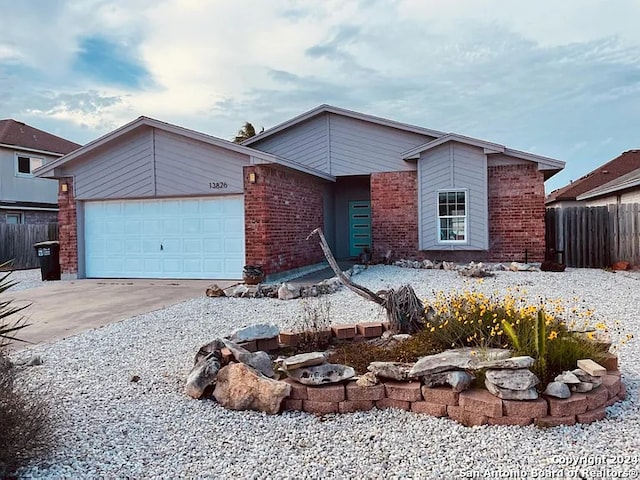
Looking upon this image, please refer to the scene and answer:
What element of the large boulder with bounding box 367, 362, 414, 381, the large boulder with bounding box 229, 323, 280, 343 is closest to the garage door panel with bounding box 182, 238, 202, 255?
the large boulder with bounding box 229, 323, 280, 343

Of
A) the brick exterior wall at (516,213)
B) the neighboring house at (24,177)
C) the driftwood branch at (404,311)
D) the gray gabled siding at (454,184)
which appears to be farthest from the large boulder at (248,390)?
the neighboring house at (24,177)

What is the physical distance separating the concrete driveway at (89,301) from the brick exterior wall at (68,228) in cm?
74

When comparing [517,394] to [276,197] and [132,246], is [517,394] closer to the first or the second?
[276,197]

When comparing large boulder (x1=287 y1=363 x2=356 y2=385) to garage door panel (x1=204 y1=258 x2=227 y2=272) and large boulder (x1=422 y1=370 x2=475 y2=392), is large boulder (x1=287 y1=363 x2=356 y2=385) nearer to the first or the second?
large boulder (x1=422 y1=370 x2=475 y2=392)

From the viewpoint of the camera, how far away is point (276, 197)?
39.2ft

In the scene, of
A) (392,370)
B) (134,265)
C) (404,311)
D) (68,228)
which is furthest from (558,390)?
(68,228)

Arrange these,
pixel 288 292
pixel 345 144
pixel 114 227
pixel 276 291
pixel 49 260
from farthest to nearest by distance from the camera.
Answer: pixel 345 144 < pixel 49 260 < pixel 114 227 < pixel 276 291 < pixel 288 292

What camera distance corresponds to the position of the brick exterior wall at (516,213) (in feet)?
44.2

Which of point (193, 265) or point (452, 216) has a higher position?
point (452, 216)

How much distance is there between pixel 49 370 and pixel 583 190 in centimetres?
2809

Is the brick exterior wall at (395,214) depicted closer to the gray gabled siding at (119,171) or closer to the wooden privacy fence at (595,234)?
the wooden privacy fence at (595,234)

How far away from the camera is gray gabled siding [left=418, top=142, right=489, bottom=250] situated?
13.6 metres

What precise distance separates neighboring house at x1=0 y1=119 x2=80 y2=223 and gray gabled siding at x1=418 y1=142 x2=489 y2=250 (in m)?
17.8

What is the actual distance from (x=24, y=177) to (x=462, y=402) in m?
24.0
